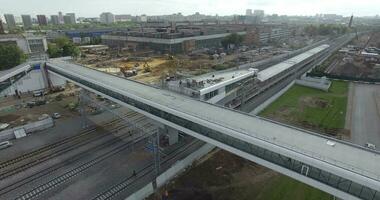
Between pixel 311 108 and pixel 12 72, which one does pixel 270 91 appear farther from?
pixel 12 72

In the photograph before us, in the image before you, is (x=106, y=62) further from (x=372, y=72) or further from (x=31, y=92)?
(x=372, y=72)

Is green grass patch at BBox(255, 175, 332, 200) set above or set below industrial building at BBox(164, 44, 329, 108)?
below

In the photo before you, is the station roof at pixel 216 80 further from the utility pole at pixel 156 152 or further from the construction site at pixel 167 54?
the construction site at pixel 167 54

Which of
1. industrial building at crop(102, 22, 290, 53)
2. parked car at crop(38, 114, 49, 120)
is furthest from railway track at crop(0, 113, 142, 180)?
industrial building at crop(102, 22, 290, 53)

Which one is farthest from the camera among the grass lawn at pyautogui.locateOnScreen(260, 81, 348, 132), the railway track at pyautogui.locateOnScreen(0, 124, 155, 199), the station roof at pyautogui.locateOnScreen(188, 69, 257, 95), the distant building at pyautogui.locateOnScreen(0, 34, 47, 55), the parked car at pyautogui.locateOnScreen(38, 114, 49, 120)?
the distant building at pyautogui.locateOnScreen(0, 34, 47, 55)

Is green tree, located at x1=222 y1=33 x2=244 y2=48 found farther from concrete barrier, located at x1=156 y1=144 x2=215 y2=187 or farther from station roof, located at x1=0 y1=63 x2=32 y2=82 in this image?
concrete barrier, located at x1=156 y1=144 x2=215 y2=187

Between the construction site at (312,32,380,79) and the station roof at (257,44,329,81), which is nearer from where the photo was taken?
the station roof at (257,44,329,81)

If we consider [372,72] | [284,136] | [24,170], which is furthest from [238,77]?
[372,72]
